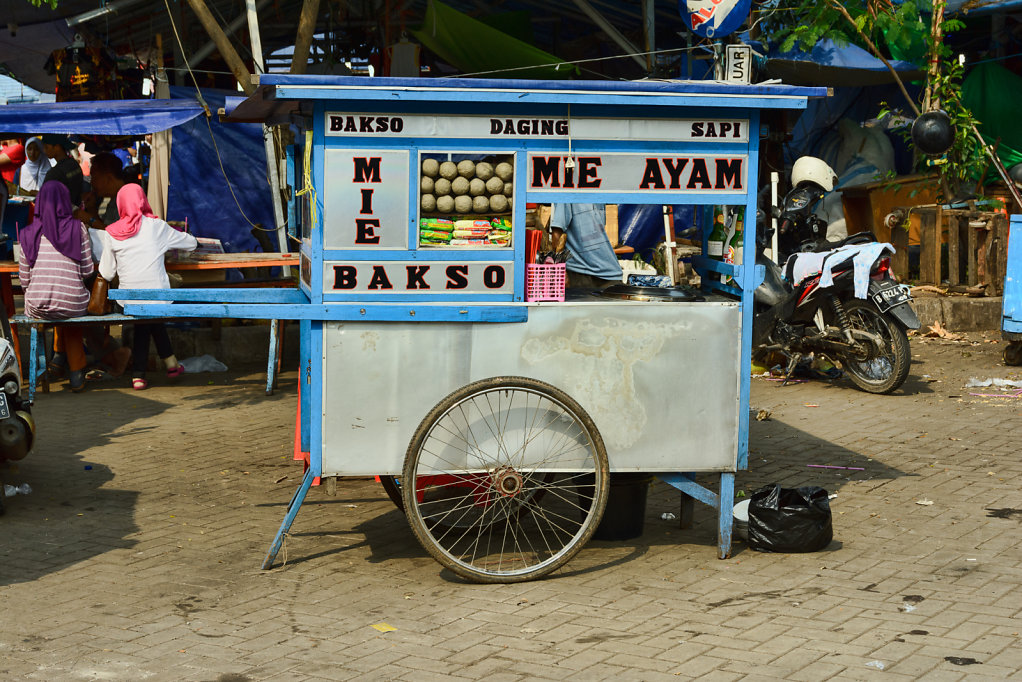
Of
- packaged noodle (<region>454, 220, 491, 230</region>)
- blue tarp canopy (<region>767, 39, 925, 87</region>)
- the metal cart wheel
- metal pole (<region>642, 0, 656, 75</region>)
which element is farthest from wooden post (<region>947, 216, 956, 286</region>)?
packaged noodle (<region>454, 220, 491, 230</region>)

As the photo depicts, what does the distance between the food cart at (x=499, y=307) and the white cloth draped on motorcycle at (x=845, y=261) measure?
13.0 ft

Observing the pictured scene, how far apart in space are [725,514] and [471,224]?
181cm

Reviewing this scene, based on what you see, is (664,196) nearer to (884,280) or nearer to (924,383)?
(884,280)

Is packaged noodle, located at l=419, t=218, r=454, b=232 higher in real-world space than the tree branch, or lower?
lower

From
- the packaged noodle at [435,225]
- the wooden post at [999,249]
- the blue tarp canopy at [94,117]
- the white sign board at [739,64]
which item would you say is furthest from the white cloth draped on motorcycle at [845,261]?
the blue tarp canopy at [94,117]

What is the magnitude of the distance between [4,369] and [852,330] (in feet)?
20.5

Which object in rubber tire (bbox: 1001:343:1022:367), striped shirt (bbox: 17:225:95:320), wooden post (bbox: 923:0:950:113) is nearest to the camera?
striped shirt (bbox: 17:225:95:320)

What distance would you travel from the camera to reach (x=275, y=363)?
9.42m

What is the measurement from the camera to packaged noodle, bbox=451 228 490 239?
4984mm

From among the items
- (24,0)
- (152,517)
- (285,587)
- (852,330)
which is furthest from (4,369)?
(24,0)

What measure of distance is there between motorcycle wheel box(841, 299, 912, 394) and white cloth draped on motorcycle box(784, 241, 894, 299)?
212 mm

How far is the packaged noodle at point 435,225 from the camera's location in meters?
4.96

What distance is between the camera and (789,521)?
532 cm

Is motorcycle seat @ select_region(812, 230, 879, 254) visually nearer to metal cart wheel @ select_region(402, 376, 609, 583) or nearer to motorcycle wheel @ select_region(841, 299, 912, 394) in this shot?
motorcycle wheel @ select_region(841, 299, 912, 394)
